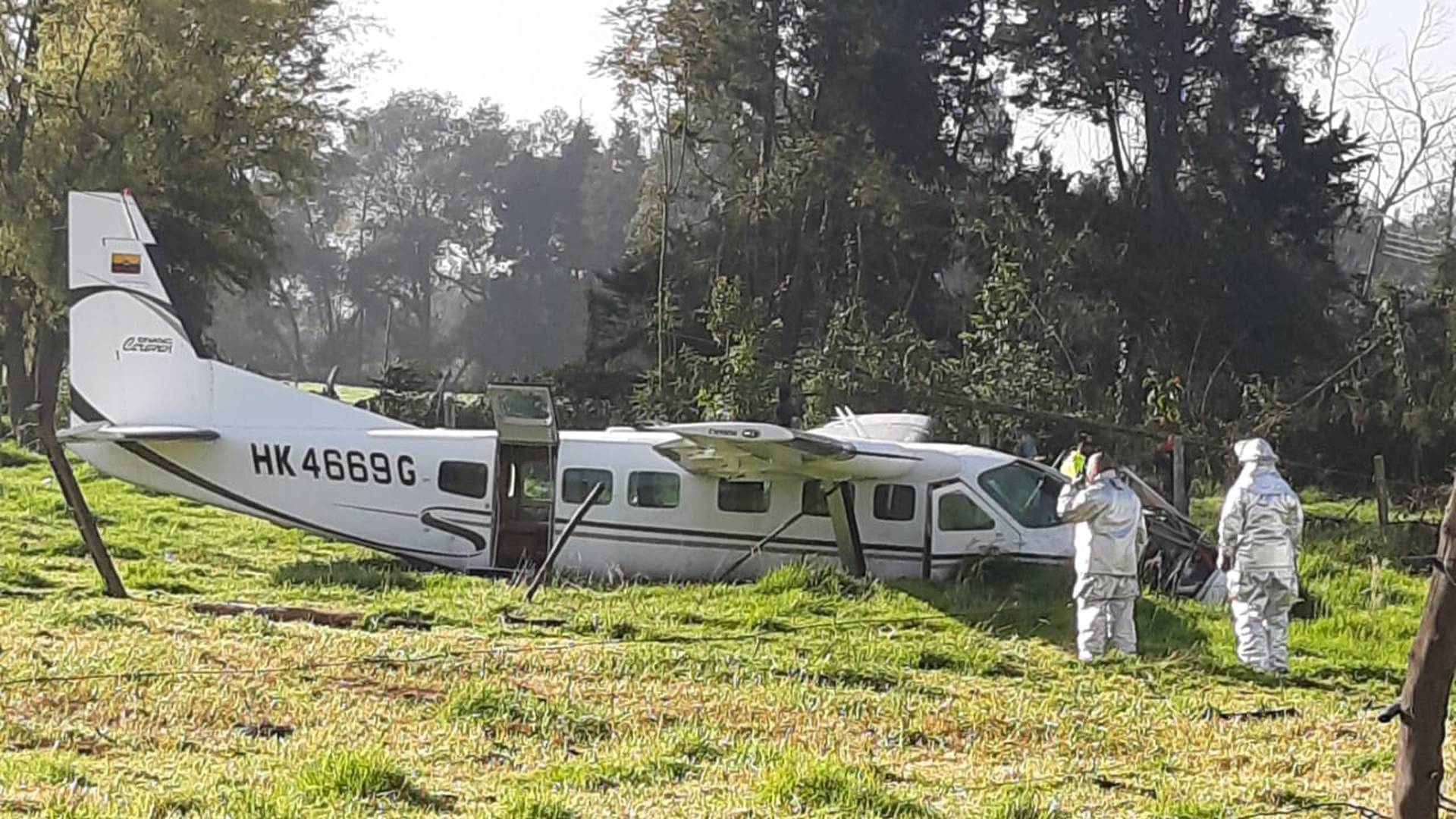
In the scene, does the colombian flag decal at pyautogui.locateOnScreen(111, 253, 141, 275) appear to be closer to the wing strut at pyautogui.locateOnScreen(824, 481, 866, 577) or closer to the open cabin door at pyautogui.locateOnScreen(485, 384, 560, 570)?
the open cabin door at pyautogui.locateOnScreen(485, 384, 560, 570)

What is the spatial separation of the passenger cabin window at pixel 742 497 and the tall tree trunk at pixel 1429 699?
10479 millimetres

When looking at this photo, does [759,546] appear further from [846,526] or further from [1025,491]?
[1025,491]

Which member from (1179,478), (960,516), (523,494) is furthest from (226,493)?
(1179,478)

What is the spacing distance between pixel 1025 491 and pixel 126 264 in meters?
9.02

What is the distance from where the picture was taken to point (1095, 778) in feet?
19.8

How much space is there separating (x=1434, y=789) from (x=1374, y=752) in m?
3.31

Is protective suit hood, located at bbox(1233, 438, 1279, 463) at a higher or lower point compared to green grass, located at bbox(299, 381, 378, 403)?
higher

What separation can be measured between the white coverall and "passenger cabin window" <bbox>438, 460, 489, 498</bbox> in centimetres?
627

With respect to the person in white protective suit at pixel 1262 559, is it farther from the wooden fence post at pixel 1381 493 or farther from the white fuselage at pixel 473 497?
the wooden fence post at pixel 1381 493

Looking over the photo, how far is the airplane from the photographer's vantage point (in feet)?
44.8

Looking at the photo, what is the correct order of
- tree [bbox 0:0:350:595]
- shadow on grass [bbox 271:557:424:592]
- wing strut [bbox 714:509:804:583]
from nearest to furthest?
shadow on grass [bbox 271:557:424:592] → wing strut [bbox 714:509:804:583] → tree [bbox 0:0:350:595]

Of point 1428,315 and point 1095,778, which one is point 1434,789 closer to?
point 1095,778

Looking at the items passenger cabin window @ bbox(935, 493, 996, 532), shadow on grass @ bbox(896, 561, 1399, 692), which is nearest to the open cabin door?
shadow on grass @ bbox(896, 561, 1399, 692)

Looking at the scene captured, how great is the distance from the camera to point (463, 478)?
47.1 ft
